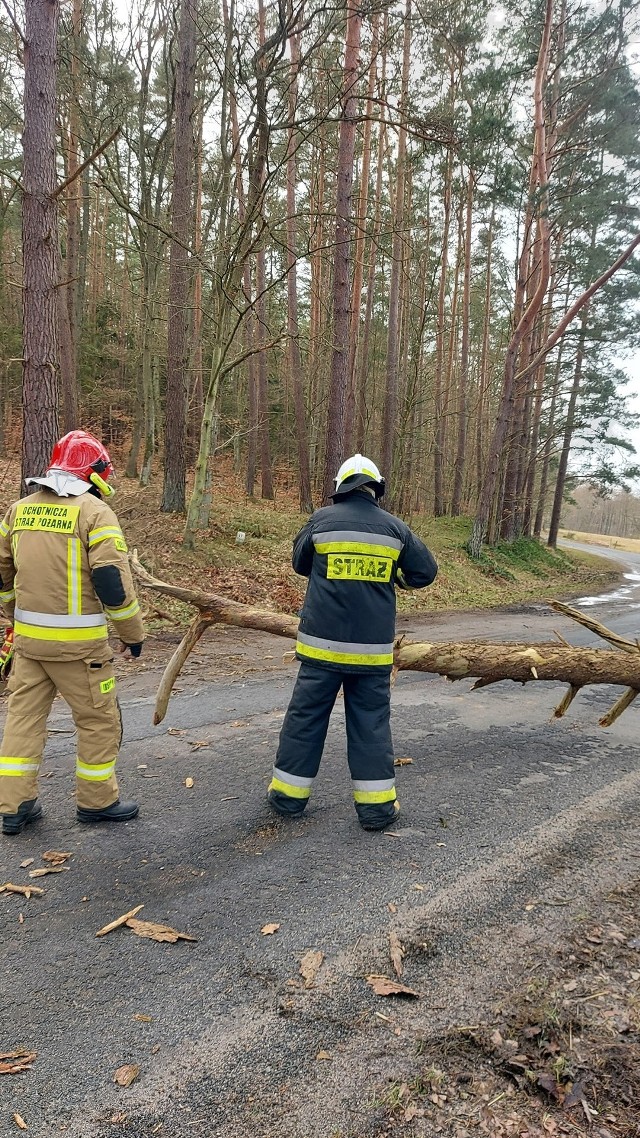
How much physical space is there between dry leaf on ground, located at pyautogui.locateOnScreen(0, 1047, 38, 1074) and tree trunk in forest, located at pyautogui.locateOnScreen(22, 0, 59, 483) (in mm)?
6460

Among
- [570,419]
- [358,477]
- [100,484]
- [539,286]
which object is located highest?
[539,286]

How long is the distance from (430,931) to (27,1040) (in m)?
1.62

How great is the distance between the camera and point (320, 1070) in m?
2.09

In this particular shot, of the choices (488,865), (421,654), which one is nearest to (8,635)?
(421,654)

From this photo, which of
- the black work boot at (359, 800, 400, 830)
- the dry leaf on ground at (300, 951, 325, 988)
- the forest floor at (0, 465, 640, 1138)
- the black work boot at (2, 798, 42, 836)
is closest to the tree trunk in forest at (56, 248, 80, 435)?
the black work boot at (2, 798, 42, 836)

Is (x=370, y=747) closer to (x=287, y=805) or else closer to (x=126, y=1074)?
(x=287, y=805)

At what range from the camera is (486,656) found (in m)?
4.87

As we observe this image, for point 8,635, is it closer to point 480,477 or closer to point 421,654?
point 421,654

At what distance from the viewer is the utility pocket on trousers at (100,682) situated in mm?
3570

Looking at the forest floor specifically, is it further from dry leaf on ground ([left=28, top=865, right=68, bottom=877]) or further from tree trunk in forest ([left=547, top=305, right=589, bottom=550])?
tree trunk in forest ([left=547, top=305, right=589, bottom=550])

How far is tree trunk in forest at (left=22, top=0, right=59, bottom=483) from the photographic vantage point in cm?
711

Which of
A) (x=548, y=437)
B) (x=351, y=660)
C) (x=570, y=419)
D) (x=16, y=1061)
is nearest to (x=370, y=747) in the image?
(x=351, y=660)

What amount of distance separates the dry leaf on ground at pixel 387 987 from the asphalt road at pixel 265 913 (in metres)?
0.04

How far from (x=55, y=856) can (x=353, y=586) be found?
7.06 ft
